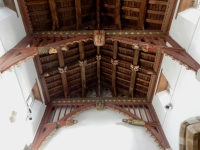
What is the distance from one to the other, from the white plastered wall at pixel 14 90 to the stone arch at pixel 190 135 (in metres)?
4.26

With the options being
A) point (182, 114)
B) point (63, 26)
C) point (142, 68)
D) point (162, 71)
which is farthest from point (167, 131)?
point (63, 26)

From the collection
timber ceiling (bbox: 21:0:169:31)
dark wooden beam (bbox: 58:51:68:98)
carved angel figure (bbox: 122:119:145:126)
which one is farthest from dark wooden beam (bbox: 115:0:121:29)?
carved angel figure (bbox: 122:119:145:126)

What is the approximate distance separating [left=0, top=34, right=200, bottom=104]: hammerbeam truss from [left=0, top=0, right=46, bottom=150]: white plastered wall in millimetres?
552

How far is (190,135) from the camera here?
3625 mm

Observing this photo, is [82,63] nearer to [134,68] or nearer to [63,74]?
[63,74]

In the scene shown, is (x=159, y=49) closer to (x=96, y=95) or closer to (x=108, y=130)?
(x=108, y=130)

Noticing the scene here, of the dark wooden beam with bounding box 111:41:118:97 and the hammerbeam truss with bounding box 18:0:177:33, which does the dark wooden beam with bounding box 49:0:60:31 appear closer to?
the hammerbeam truss with bounding box 18:0:177:33

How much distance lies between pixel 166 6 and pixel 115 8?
2.02 m

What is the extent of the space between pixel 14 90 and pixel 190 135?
4840 millimetres

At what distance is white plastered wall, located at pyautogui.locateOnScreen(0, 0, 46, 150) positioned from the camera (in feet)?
15.9

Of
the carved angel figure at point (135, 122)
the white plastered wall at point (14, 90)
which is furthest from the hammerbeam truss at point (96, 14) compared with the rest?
the carved angel figure at point (135, 122)

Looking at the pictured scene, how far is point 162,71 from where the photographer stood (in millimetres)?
7078

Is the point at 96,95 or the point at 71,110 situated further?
the point at 96,95

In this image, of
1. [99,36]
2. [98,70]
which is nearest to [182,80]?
[99,36]
